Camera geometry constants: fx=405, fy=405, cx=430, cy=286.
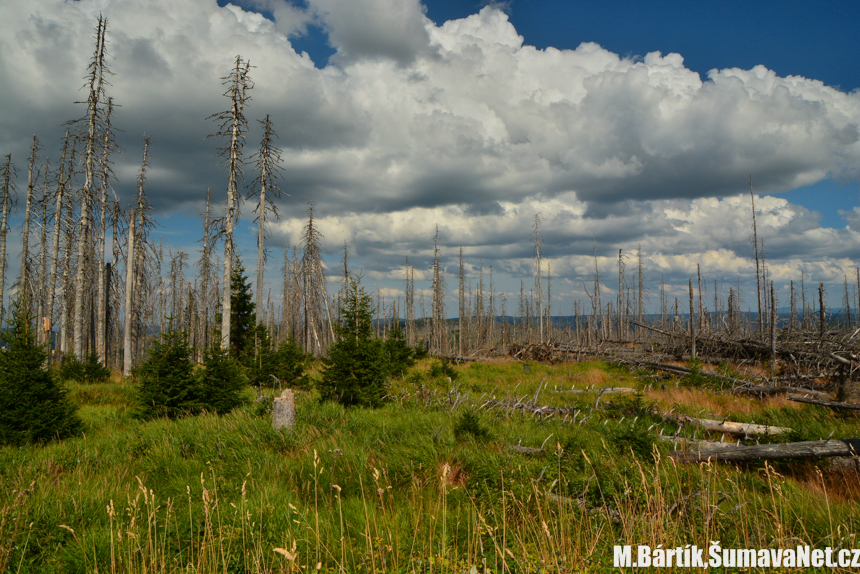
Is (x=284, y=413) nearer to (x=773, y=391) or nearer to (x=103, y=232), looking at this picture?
(x=773, y=391)

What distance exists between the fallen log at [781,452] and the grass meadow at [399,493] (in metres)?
0.21

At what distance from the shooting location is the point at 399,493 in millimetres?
4840

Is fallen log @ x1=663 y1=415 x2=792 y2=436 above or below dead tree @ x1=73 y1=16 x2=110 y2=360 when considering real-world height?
below

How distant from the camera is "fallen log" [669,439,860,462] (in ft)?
15.8

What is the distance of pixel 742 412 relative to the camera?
8.94 meters

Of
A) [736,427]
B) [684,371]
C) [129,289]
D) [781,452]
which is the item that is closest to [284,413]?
[781,452]

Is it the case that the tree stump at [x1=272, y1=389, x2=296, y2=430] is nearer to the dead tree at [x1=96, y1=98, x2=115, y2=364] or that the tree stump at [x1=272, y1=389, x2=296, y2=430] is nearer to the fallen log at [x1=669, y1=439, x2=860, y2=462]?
the fallen log at [x1=669, y1=439, x2=860, y2=462]

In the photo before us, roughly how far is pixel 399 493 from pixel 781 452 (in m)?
4.71

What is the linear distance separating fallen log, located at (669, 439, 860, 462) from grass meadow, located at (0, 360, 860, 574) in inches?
8.2

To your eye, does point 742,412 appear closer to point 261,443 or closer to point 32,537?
point 261,443

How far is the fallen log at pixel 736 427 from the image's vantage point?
22.6 ft

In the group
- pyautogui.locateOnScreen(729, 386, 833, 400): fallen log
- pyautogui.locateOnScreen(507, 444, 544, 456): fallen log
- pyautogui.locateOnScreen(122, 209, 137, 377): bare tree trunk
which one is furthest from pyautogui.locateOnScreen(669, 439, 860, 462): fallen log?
pyautogui.locateOnScreen(122, 209, 137, 377): bare tree trunk

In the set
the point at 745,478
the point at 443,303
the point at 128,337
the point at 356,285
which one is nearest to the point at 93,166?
the point at 128,337

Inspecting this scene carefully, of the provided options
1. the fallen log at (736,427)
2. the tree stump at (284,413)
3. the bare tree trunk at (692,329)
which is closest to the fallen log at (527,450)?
the fallen log at (736,427)
